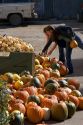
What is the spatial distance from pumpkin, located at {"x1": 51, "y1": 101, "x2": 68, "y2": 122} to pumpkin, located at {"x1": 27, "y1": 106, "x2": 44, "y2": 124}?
22 cm

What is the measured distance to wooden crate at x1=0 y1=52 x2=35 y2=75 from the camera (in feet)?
33.1

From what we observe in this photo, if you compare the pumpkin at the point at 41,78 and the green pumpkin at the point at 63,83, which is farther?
the pumpkin at the point at 41,78

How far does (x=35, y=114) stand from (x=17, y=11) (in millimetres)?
19074

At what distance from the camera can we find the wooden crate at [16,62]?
1009 centimetres

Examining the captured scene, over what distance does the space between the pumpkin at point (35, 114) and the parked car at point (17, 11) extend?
18515 mm

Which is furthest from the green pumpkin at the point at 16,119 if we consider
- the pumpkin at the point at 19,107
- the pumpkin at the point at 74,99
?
the pumpkin at the point at 74,99

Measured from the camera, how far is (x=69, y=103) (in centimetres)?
795

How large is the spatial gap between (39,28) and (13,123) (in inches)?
710

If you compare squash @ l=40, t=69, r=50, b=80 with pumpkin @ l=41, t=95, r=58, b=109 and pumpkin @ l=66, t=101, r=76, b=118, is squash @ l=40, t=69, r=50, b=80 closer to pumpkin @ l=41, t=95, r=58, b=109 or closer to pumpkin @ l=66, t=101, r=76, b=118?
pumpkin @ l=41, t=95, r=58, b=109

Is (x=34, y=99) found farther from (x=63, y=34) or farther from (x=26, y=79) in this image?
(x=63, y=34)

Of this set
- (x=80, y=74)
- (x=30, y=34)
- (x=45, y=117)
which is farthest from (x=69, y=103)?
(x=30, y=34)

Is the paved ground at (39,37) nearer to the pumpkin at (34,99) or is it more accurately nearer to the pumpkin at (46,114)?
the pumpkin at (46,114)

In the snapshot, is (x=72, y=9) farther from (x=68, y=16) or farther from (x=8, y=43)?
(x=8, y=43)

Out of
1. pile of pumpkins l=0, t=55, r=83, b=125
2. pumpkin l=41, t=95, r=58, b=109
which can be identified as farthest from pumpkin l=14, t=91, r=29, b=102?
pumpkin l=41, t=95, r=58, b=109
